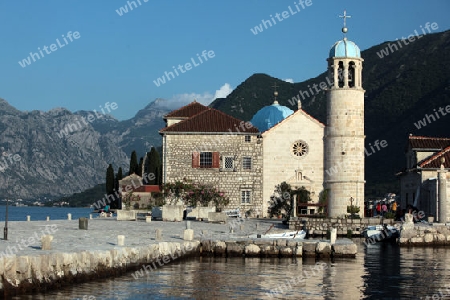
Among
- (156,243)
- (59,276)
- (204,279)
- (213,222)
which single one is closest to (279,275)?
(204,279)

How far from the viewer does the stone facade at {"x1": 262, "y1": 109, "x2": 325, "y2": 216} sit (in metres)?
57.6

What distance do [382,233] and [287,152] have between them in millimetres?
14808

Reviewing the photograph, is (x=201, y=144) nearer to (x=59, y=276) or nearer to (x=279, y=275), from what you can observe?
(x=279, y=275)

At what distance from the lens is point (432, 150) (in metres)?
52.3

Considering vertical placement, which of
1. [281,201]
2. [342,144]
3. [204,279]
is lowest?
[204,279]

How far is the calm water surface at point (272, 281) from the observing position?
20.9 m

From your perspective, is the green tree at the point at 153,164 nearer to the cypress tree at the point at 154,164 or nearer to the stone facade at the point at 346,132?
the cypress tree at the point at 154,164

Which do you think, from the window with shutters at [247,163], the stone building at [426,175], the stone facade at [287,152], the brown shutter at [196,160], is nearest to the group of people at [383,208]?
the stone building at [426,175]

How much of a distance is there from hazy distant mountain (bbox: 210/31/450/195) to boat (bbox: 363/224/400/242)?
55891mm

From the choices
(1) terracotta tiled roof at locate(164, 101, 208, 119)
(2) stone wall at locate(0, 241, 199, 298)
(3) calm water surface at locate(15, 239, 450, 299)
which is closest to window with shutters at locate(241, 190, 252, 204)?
(1) terracotta tiled roof at locate(164, 101, 208, 119)

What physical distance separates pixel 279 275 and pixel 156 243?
5043 millimetres

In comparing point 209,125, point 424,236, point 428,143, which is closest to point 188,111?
point 209,125

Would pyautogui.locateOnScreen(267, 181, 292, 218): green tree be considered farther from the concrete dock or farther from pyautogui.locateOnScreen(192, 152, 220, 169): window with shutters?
the concrete dock

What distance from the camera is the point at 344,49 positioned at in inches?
2133
